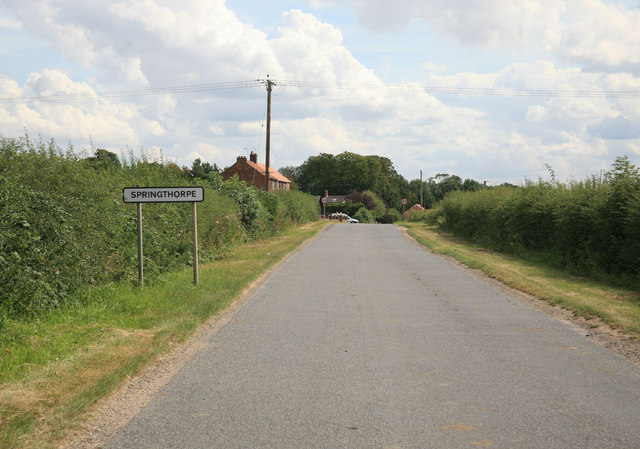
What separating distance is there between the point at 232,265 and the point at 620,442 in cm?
1326

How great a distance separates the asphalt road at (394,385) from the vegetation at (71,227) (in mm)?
2658

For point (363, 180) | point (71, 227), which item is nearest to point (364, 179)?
point (363, 180)

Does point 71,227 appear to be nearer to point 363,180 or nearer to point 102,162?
point 102,162

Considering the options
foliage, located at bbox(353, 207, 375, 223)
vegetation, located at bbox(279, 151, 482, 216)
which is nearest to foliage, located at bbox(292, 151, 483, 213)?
vegetation, located at bbox(279, 151, 482, 216)

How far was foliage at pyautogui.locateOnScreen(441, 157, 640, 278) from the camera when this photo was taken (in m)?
13.9

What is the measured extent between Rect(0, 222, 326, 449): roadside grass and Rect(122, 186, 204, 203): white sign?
177 centimetres

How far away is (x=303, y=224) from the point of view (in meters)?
46.6

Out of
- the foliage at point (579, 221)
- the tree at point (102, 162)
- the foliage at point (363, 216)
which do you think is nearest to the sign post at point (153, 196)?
the tree at point (102, 162)

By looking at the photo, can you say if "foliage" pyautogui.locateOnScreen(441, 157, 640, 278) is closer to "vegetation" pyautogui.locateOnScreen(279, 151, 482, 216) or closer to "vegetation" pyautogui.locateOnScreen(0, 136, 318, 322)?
"vegetation" pyautogui.locateOnScreen(0, 136, 318, 322)

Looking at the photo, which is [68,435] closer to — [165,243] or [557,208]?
[165,243]

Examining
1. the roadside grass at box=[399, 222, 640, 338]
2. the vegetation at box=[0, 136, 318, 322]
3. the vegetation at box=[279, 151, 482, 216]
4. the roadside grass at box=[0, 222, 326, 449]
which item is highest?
the vegetation at box=[279, 151, 482, 216]

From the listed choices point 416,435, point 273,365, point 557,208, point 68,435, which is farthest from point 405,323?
point 557,208

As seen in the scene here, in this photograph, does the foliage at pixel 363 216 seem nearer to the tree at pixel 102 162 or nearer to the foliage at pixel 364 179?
the foliage at pixel 364 179

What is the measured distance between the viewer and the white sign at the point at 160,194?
11.4m
